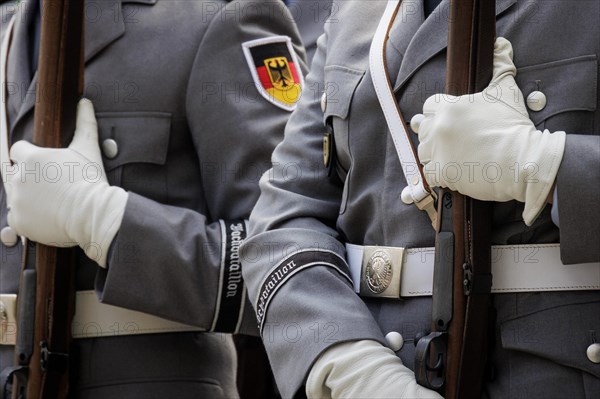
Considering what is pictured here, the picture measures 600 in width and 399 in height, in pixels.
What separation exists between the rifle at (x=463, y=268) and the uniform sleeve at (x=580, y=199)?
171 millimetres

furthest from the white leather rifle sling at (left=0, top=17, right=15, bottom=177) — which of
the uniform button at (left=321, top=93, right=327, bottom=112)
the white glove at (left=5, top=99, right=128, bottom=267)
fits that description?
the uniform button at (left=321, top=93, right=327, bottom=112)

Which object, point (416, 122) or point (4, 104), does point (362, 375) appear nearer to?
point (416, 122)

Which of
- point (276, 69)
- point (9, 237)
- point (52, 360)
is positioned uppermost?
point (276, 69)

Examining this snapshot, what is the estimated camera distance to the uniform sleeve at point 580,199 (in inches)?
82.0

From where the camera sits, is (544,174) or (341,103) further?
(341,103)

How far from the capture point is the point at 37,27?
322 cm

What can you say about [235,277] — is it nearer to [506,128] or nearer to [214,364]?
[214,364]

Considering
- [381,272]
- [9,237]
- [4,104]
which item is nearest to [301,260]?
[381,272]

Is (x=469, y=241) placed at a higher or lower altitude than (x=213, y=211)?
higher

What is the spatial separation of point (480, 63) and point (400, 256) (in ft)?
1.43

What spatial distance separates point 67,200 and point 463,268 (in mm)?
1137

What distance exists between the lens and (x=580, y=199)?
2.09 meters

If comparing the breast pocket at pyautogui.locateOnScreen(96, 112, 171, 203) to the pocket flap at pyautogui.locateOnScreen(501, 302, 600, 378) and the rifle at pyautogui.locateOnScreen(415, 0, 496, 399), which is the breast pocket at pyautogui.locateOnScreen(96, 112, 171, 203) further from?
the pocket flap at pyautogui.locateOnScreen(501, 302, 600, 378)

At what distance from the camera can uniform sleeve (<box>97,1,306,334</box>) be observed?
290 cm
